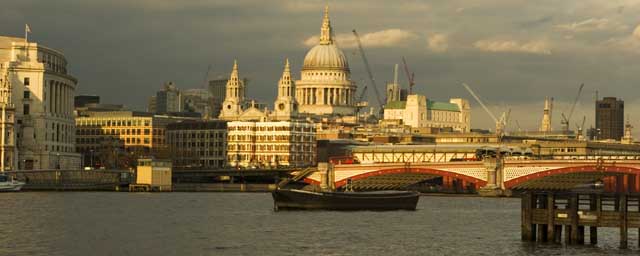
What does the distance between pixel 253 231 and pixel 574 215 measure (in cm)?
2799

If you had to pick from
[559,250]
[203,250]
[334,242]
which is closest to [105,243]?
[203,250]

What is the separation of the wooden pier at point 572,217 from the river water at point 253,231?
42.7 inches

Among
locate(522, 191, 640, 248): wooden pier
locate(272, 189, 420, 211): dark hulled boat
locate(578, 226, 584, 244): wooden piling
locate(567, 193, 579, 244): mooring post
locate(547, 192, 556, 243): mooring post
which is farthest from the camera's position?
locate(272, 189, 420, 211): dark hulled boat

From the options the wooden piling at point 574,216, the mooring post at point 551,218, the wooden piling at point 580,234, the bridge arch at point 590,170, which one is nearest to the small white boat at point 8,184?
the bridge arch at point 590,170

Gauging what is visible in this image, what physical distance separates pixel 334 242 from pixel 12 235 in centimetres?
2169

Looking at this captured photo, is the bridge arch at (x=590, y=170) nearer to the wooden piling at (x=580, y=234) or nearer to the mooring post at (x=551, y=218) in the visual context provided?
the wooden piling at (x=580, y=234)

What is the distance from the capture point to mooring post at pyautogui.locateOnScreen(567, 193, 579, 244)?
9169cm

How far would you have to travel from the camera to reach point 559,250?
9194 centimetres

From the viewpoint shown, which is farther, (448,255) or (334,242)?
(334,242)

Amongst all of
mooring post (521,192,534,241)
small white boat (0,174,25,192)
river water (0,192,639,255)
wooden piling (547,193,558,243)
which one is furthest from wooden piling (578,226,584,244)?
small white boat (0,174,25,192)

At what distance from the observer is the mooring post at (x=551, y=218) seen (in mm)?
92812

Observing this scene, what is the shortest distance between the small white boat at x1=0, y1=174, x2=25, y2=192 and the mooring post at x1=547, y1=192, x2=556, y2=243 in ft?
357

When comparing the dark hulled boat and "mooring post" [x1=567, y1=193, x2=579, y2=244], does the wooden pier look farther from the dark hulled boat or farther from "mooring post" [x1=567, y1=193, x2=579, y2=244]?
the dark hulled boat

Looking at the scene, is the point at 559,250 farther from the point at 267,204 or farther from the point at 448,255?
the point at 267,204
